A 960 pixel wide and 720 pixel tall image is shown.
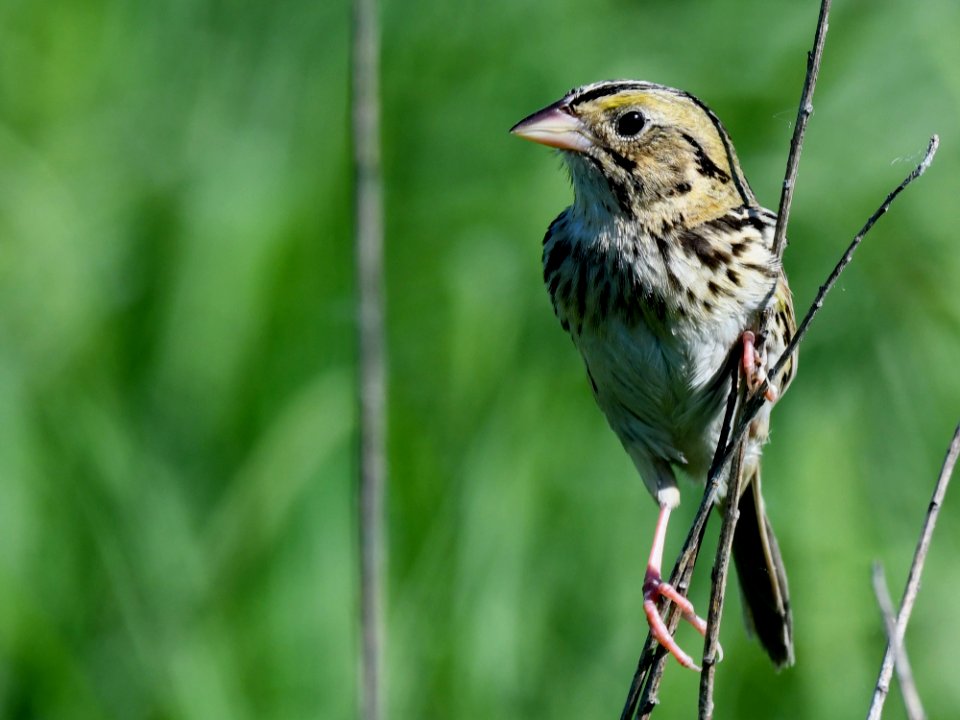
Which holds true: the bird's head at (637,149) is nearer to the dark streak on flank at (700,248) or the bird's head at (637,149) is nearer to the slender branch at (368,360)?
the dark streak on flank at (700,248)

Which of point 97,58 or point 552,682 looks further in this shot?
point 97,58

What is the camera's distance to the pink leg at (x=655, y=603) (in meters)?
2.22

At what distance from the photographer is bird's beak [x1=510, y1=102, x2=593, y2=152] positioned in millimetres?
2762

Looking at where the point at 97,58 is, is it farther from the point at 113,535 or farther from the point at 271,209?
the point at 113,535

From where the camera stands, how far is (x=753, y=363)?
2.64 m

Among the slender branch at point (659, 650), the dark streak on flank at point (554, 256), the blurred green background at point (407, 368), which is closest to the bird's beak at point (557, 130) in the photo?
the dark streak on flank at point (554, 256)

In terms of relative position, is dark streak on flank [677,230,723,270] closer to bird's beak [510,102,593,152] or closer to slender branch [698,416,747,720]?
bird's beak [510,102,593,152]

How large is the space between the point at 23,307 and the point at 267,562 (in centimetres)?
106

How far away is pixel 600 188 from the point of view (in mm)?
2879

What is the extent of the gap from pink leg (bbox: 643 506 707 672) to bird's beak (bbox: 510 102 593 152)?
72 cm

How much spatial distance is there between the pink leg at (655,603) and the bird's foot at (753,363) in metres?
0.37

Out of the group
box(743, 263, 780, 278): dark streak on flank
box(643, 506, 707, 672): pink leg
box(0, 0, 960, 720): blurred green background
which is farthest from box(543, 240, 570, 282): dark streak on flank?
box(0, 0, 960, 720): blurred green background

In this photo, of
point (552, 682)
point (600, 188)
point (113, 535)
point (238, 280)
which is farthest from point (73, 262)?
point (600, 188)

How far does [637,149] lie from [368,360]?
0.97 metres
